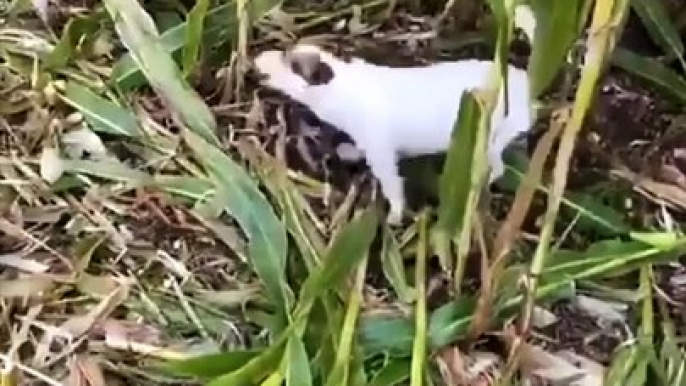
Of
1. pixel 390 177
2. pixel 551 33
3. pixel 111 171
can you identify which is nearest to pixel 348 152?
pixel 390 177

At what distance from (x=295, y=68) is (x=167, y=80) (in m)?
0.09

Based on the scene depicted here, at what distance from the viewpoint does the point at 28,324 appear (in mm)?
914

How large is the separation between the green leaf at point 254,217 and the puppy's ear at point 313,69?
0.25ft

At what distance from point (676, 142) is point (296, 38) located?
0.28 metres

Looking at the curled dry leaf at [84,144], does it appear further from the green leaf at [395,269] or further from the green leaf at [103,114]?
the green leaf at [395,269]

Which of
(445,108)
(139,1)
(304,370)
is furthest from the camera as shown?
(139,1)

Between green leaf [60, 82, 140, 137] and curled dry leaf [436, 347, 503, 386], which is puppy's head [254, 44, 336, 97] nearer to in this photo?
green leaf [60, 82, 140, 137]

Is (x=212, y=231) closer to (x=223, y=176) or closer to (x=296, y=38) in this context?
(x=223, y=176)

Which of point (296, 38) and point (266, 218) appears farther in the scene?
point (296, 38)

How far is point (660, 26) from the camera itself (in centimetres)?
103

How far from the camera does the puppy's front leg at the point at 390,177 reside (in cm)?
95

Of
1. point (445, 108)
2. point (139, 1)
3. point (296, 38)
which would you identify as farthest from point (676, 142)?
point (139, 1)

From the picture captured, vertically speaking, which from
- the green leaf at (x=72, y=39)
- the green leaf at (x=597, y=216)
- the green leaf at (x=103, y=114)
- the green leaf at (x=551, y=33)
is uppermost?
the green leaf at (x=551, y=33)

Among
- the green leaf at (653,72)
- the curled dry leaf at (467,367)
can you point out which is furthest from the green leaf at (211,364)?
the green leaf at (653,72)
